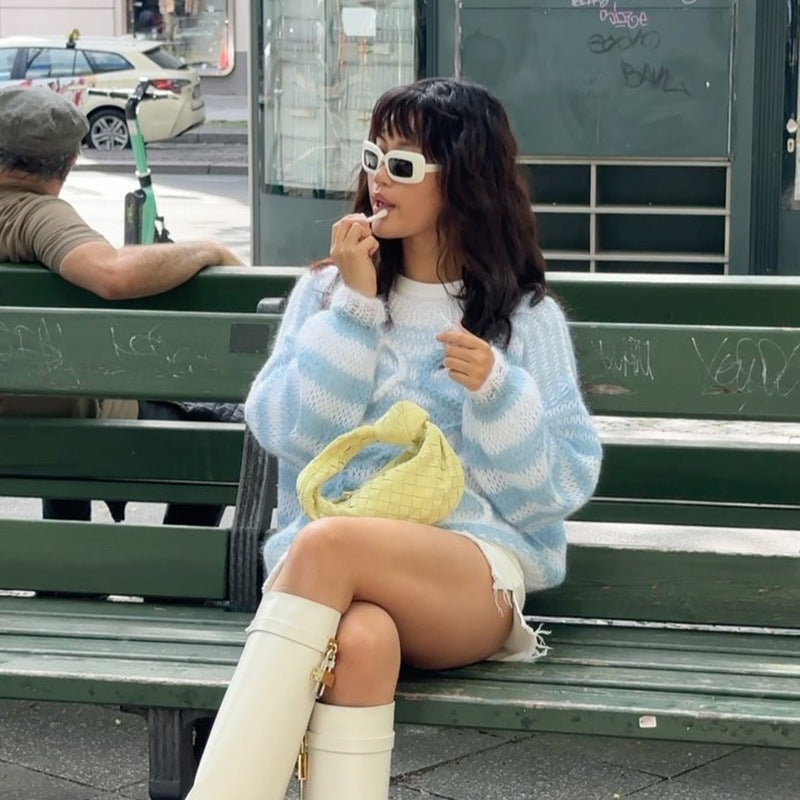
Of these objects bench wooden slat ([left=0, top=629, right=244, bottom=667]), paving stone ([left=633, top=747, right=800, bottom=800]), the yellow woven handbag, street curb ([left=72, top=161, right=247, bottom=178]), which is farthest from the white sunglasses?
→ street curb ([left=72, top=161, right=247, bottom=178])

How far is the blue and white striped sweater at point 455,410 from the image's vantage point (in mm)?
2961

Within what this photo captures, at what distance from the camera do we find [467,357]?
287cm

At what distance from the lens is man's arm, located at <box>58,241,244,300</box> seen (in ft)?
12.7

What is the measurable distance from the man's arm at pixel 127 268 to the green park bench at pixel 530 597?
0.30 ft

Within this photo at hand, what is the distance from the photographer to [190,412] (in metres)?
4.32

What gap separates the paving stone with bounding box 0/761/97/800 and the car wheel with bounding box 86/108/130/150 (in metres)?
21.3

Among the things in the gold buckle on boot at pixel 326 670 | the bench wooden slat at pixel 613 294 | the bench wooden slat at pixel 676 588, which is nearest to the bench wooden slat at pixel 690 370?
the bench wooden slat at pixel 676 588

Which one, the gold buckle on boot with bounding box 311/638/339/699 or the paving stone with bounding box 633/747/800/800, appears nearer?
the gold buckle on boot with bounding box 311/638/339/699

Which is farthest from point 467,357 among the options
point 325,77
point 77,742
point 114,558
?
point 325,77

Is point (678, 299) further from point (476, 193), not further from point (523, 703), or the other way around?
point (523, 703)

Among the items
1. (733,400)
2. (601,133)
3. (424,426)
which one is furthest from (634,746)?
(601,133)

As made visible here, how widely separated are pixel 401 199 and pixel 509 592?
2.31 feet

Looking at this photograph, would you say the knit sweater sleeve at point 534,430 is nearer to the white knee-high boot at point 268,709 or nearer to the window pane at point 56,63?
the white knee-high boot at point 268,709

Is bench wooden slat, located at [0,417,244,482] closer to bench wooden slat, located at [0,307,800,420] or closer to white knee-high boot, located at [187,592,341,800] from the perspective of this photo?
bench wooden slat, located at [0,307,800,420]
